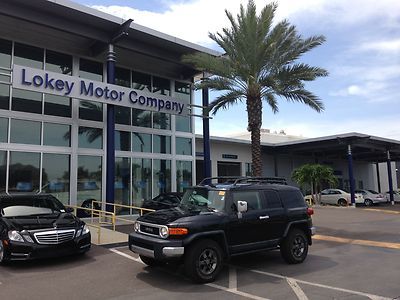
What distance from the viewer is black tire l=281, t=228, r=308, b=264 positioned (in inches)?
359

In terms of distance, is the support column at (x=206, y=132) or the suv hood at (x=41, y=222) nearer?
the suv hood at (x=41, y=222)

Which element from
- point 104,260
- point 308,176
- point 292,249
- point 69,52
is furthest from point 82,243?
point 308,176

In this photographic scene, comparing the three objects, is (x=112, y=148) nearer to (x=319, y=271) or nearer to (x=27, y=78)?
(x=27, y=78)

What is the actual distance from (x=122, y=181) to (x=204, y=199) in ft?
37.5

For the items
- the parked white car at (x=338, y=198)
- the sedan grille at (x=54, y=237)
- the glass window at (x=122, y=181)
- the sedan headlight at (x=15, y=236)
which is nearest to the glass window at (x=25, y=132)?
the glass window at (x=122, y=181)

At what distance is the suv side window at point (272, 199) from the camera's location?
9.14m

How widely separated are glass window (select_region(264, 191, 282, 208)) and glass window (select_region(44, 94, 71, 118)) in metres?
11.6

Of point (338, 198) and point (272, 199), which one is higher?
point (272, 199)

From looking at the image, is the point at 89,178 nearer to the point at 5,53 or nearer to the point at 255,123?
the point at 5,53

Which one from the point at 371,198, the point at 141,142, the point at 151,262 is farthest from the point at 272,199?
the point at 371,198

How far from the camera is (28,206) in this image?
10.4m

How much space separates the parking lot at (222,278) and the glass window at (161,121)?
36.1 ft

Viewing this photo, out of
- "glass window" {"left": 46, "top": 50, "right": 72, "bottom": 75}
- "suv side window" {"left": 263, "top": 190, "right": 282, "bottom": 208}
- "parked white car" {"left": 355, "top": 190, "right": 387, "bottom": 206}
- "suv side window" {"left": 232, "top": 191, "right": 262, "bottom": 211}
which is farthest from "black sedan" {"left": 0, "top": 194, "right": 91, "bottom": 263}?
"parked white car" {"left": 355, "top": 190, "right": 387, "bottom": 206}

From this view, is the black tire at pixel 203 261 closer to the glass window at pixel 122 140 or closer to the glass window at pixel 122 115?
the glass window at pixel 122 140
